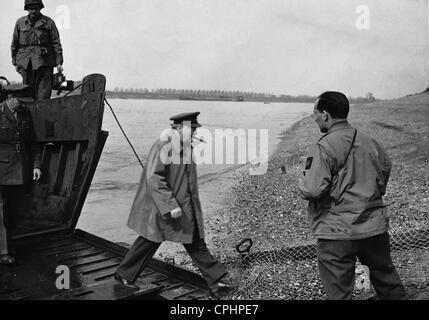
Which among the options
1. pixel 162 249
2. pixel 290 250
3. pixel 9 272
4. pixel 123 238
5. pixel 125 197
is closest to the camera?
pixel 9 272

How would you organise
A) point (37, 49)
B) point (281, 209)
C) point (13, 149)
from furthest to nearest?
point (281, 209) → point (37, 49) → point (13, 149)

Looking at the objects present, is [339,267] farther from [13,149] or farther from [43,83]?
[43,83]

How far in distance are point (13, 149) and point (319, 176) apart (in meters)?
3.77

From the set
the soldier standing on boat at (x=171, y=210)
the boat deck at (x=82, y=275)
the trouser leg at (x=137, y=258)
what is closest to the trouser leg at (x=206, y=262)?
A: the soldier standing on boat at (x=171, y=210)

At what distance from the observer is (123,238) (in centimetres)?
1014

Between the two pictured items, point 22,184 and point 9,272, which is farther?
point 22,184

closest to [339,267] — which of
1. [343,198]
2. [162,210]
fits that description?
[343,198]

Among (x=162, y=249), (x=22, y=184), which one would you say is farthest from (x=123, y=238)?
(x=22, y=184)

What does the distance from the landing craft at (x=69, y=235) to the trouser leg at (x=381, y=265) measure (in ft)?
5.56

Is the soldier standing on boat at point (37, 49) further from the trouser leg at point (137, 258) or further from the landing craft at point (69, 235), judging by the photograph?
the trouser leg at point (137, 258)

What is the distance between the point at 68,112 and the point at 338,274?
442 centimetres

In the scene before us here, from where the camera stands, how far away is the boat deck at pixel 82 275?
4179 millimetres

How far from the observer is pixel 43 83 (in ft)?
24.0

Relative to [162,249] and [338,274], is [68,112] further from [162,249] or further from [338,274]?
[338,274]
